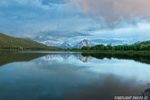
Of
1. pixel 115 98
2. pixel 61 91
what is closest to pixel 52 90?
pixel 61 91

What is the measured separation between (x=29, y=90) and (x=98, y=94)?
8552 mm

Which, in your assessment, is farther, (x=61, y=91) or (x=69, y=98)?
(x=61, y=91)

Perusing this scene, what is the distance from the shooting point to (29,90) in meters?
12.8

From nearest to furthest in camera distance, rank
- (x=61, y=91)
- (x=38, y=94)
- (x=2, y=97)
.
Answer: (x=2, y=97)
(x=38, y=94)
(x=61, y=91)

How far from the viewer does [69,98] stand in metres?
11.1

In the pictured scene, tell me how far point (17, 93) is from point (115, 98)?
36.7 feet

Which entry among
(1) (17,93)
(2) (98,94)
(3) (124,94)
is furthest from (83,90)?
(1) (17,93)

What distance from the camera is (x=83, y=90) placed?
13.1 m

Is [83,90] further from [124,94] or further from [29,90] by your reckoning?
[29,90]

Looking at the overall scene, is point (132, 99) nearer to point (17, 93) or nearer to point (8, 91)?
point (17, 93)

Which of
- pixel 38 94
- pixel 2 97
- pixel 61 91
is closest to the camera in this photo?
pixel 2 97

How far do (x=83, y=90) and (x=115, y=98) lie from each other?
12.8 ft

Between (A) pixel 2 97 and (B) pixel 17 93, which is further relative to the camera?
(B) pixel 17 93

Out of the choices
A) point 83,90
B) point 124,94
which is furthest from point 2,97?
point 124,94
